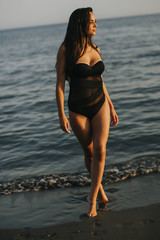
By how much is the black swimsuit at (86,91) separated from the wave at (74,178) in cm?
166

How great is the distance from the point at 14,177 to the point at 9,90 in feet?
29.5

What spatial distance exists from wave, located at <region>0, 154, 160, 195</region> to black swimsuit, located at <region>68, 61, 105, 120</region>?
1.66m

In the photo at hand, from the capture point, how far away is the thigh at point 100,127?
340 centimetres

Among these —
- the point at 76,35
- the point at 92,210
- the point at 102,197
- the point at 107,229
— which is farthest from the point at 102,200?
the point at 76,35

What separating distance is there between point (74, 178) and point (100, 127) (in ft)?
5.91

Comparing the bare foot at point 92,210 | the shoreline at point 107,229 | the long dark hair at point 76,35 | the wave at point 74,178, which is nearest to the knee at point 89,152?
the bare foot at point 92,210

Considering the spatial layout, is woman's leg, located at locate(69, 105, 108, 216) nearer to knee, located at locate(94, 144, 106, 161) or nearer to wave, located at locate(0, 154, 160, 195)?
knee, located at locate(94, 144, 106, 161)

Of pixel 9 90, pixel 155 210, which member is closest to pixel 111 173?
pixel 155 210

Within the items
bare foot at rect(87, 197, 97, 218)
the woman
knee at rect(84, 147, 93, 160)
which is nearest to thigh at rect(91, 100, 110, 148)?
the woman

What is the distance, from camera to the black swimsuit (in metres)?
3.41

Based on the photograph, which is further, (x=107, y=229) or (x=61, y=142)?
(x=61, y=142)

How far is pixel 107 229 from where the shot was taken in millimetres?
3270

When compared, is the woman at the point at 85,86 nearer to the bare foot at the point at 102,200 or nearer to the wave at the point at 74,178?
the bare foot at the point at 102,200

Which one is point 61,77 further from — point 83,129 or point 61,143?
point 61,143
